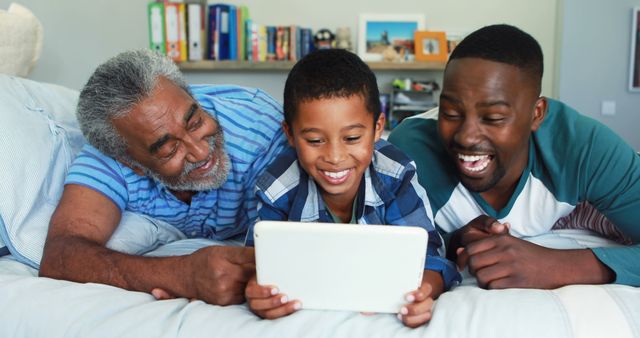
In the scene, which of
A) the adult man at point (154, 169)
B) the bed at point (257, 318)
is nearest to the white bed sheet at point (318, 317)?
the bed at point (257, 318)

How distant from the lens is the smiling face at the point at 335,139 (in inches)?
43.0

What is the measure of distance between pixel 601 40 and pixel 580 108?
46 cm

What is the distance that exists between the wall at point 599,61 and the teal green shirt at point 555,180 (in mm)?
2523

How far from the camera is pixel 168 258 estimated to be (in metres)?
1.15

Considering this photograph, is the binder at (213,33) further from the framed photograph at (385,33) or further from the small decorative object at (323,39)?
the framed photograph at (385,33)

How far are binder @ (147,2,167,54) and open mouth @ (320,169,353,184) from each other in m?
2.63

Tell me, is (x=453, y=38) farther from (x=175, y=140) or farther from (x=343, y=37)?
(x=175, y=140)

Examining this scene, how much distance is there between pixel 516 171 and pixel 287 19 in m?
2.71

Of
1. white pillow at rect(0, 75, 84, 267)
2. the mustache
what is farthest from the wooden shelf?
the mustache

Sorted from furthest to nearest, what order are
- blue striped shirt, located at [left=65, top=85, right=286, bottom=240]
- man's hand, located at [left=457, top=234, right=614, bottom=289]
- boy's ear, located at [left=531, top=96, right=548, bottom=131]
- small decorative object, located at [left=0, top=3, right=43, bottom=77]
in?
small decorative object, located at [left=0, top=3, right=43, bottom=77], blue striped shirt, located at [left=65, top=85, right=286, bottom=240], boy's ear, located at [left=531, top=96, right=548, bottom=131], man's hand, located at [left=457, top=234, right=614, bottom=289]

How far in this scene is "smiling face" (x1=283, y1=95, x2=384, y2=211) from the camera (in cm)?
109

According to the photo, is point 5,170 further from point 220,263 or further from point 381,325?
point 381,325

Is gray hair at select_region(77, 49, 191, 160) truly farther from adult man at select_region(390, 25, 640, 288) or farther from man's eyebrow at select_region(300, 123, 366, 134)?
adult man at select_region(390, 25, 640, 288)

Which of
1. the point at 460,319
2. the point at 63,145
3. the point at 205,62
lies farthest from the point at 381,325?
the point at 205,62
